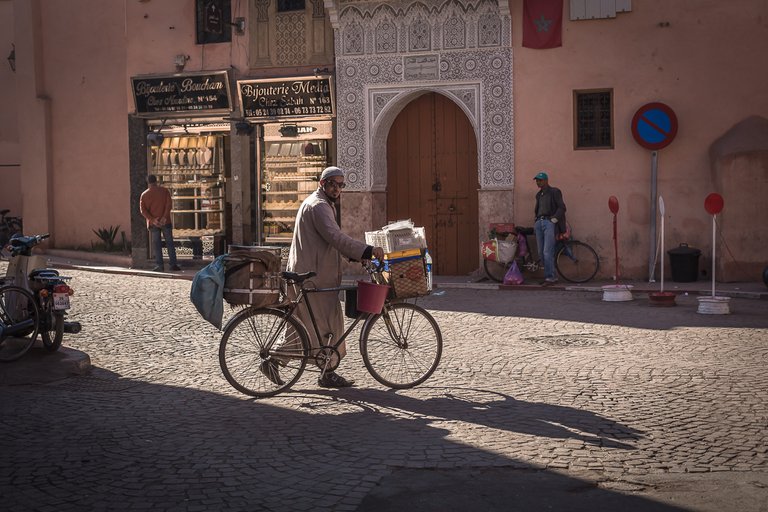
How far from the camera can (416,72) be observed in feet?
61.0

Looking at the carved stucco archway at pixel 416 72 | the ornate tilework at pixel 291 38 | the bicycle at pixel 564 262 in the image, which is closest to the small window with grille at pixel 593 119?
the carved stucco archway at pixel 416 72

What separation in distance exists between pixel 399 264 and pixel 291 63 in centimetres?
1288

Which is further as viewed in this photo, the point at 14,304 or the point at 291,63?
the point at 291,63

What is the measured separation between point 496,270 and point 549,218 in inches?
53.9

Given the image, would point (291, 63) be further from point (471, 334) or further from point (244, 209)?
point (471, 334)

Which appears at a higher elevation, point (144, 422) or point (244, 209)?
Answer: point (244, 209)

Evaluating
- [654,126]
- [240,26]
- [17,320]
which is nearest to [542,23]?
[654,126]

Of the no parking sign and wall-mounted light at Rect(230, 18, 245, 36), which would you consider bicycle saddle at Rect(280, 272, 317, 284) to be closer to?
the no parking sign

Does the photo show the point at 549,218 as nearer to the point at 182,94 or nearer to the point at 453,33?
the point at 453,33

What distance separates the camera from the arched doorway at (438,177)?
1892 cm

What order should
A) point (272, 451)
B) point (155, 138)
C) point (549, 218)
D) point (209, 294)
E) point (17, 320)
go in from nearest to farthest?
point (272, 451) < point (209, 294) < point (17, 320) < point (549, 218) < point (155, 138)

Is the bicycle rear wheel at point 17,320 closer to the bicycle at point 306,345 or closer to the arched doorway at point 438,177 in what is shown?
the bicycle at point 306,345

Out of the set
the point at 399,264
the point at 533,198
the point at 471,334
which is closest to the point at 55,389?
the point at 399,264

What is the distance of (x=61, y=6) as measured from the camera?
25.6 meters
